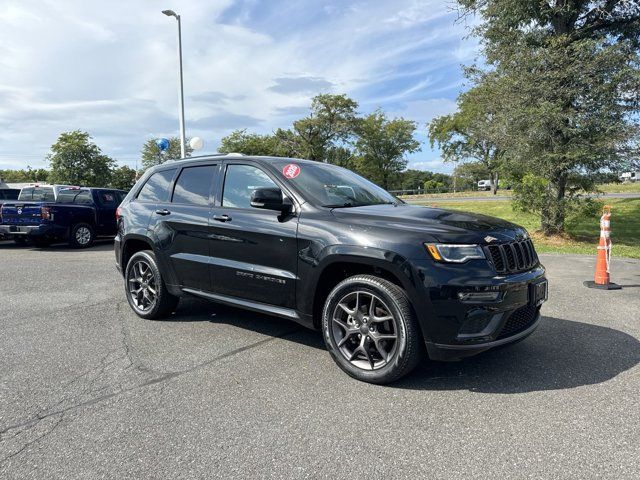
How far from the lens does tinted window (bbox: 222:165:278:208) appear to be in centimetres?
436

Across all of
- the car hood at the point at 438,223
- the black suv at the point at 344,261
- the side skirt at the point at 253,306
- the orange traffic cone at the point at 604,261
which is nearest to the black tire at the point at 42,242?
the black suv at the point at 344,261

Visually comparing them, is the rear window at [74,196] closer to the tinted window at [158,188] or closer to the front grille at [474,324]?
the tinted window at [158,188]

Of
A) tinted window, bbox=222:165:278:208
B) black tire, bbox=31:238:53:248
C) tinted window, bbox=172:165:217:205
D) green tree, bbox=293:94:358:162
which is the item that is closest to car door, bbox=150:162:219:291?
tinted window, bbox=172:165:217:205

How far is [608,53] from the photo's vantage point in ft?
36.6

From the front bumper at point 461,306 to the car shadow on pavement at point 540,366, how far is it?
0.31m

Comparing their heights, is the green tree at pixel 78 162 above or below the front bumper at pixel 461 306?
above

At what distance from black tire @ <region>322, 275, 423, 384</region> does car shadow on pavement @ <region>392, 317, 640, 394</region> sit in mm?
207

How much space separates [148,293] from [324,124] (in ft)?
139

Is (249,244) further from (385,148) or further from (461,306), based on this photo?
(385,148)

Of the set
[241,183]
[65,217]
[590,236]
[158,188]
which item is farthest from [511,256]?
[590,236]

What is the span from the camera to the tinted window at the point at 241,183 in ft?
14.3

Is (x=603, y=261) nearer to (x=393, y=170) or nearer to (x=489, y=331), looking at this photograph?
(x=489, y=331)

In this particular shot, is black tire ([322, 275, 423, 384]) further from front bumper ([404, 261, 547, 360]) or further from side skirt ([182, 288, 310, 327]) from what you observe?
side skirt ([182, 288, 310, 327])

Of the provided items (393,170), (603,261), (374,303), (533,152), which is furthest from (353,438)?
(393,170)
